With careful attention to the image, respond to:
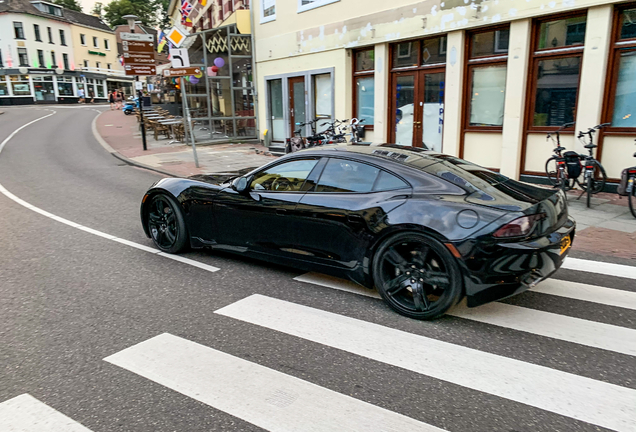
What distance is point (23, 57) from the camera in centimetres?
5669

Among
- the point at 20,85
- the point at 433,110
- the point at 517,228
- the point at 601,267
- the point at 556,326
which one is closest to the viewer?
the point at 517,228

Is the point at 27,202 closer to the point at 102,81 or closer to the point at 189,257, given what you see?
the point at 189,257

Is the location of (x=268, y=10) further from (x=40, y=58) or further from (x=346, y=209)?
(x=40, y=58)

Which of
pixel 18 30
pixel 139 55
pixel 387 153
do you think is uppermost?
pixel 18 30

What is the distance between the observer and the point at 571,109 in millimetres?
9359

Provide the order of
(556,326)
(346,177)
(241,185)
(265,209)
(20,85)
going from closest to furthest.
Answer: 1. (556,326)
2. (346,177)
3. (265,209)
4. (241,185)
5. (20,85)

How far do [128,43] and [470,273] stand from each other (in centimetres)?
1782

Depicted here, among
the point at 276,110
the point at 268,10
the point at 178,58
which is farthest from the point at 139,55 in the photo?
the point at 178,58

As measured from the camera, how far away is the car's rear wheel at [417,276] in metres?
3.80

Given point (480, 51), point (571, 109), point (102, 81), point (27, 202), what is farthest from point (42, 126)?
point (102, 81)

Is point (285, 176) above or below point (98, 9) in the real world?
below

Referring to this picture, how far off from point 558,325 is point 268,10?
53.6 feet

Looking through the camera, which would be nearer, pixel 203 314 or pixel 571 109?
pixel 203 314

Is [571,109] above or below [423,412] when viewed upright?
above
